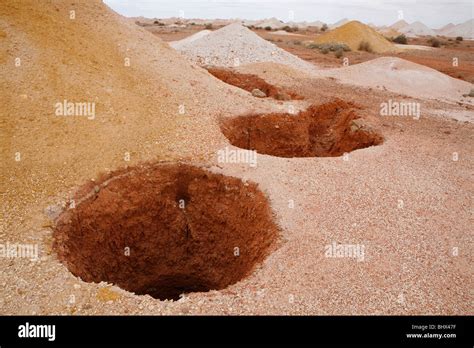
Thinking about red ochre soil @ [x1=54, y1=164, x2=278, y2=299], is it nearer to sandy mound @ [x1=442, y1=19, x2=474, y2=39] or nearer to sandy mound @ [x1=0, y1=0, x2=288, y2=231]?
sandy mound @ [x1=0, y1=0, x2=288, y2=231]

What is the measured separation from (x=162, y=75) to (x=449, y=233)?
7070mm

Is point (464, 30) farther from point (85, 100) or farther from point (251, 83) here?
point (85, 100)

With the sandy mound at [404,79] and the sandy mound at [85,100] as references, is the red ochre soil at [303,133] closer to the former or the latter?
the sandy mound at [85,100]

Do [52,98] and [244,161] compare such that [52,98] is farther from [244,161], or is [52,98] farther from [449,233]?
[449,233]

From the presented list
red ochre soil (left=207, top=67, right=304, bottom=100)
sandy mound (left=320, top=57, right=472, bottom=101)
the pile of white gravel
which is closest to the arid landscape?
red ochre soil (left=207, top=67, right=304, bottom=100)

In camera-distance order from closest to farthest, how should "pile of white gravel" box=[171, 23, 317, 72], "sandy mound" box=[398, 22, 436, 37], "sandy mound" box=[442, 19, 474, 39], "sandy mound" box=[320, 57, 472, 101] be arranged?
"sandy mound" box=[320, 57, 472, 101] → "pile of white gravel" box=[171, 23, 317, 72] → "sandy mound" box=[442, 19, 474, 39] → "sandy mound" box=[398, 22, 436, 37]

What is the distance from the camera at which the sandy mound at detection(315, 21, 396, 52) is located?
29.5m

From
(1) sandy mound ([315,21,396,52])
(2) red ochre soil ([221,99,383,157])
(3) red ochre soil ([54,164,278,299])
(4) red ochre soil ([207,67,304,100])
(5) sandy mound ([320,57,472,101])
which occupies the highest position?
(1) sandy mound ([315,21,396,52])

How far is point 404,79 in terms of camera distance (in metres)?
15.9

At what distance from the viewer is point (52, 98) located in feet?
23.6

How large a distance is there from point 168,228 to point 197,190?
890 mm

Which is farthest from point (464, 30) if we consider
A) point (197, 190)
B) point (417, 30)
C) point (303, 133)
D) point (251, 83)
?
point (197, 190)

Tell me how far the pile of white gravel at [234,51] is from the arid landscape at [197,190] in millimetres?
6472

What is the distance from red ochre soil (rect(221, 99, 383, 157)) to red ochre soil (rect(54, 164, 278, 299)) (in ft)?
7.59
